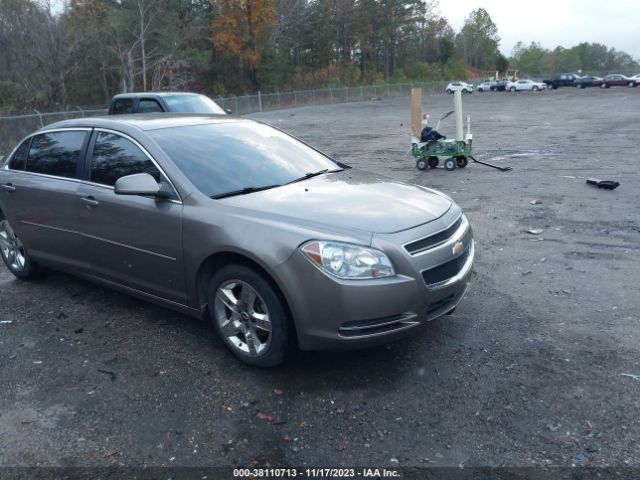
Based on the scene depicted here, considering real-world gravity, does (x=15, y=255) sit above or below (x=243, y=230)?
below

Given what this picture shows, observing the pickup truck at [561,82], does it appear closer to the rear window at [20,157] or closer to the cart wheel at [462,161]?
the cart wheel at [462,161]

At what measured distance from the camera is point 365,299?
3.59 m

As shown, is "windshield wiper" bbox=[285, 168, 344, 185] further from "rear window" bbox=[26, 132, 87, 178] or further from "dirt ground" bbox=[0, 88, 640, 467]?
"rear window" bbox=[26, 132, 87, 178]

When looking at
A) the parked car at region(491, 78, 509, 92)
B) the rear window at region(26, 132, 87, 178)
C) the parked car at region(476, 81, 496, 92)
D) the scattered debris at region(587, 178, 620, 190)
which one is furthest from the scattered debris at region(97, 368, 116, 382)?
the parked car at region(476, 81, 496, 92)

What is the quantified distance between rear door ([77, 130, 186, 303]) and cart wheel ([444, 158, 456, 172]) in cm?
879

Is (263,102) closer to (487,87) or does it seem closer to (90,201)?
(487,87)

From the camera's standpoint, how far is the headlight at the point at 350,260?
3633 mm

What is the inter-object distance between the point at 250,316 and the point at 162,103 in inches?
370

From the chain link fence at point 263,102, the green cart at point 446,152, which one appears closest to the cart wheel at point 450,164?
the green cart at point 446,152

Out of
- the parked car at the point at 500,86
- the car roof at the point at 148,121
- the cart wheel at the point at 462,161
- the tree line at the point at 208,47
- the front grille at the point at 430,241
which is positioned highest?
the tree line at the point at 208,47

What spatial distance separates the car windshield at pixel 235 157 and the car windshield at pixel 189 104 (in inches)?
296

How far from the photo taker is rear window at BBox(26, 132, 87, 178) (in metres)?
5.25

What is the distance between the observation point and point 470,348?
14.0ft

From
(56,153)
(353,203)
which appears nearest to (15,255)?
(56,153)
